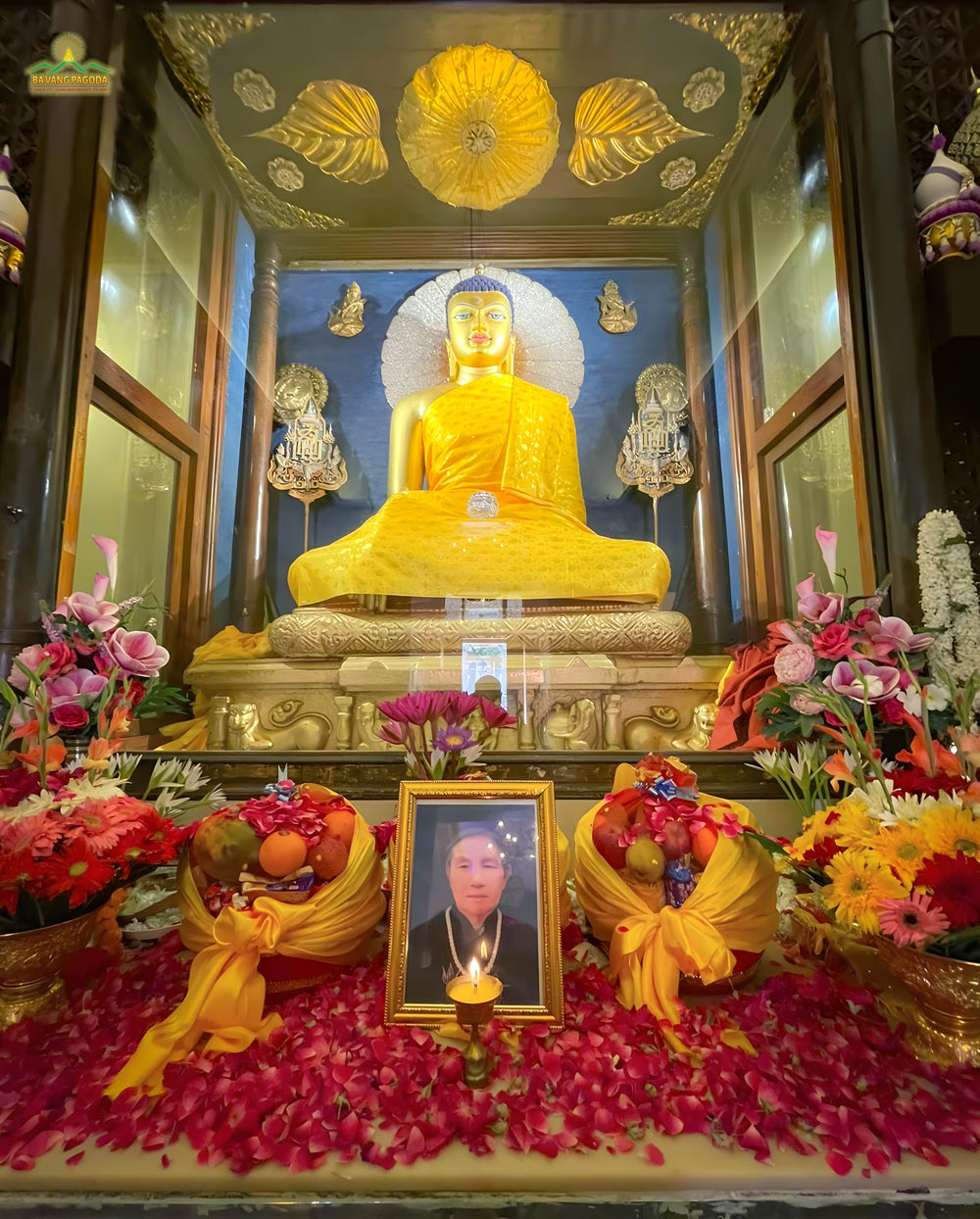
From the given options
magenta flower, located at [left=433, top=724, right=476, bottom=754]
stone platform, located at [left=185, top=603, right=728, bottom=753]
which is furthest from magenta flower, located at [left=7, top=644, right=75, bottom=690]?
magenta flower, located at [left=433, top=724, right=476, bottom=754]

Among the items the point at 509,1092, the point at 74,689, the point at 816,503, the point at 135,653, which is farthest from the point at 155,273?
the point at 509,1092

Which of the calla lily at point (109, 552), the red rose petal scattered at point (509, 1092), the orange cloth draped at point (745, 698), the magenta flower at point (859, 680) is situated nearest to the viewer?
the red rose petal scattered at point (509, 1092)

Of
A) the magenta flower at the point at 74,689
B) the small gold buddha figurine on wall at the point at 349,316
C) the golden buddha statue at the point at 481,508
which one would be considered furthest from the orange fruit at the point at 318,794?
the small gold buddha figurine on wall at the point at 349,316

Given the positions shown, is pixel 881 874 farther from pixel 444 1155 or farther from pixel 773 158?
pixel 773 158

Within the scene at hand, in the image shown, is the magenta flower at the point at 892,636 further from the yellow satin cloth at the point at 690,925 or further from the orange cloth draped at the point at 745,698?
the yellow satin cloth at the point at 690,925

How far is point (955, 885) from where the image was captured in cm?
91

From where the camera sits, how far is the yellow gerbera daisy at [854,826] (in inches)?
40.1

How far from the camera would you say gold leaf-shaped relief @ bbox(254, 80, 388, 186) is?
8.36 ft

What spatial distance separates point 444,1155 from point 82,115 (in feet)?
9.37

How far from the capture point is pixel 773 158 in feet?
8.07

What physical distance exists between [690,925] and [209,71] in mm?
3224

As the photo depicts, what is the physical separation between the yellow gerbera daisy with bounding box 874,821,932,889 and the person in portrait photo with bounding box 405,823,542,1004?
1.79 ft

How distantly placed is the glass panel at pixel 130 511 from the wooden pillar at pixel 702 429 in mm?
1897

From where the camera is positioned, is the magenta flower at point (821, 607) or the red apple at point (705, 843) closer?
the red apple at point (705, 843)
